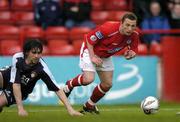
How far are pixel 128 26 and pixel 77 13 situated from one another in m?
5.60

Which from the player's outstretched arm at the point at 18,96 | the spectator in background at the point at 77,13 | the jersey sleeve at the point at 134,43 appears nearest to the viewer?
the player's outstretched arm at the point at 18,96

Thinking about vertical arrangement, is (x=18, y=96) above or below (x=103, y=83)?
above

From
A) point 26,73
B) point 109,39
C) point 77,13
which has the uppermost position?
point 109,39

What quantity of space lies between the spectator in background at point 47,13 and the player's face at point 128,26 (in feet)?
17.8

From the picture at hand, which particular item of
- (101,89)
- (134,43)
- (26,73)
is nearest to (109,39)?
(134,43)

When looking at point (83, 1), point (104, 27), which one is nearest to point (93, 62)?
point (104, 27)

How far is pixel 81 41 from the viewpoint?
622 inches

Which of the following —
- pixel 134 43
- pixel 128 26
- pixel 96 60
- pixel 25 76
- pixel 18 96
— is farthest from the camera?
pixel 134 43

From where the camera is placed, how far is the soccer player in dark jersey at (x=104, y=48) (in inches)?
435

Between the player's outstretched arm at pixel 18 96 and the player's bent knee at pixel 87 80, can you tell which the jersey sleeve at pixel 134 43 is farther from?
the player's outstretched arm at pixel 18 96

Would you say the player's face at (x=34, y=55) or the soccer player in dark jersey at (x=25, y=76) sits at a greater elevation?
the player's face at (x=34, y=55)

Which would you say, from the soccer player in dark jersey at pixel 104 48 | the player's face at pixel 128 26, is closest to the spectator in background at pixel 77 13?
the soccer player in dark jersey at pixel 104 48

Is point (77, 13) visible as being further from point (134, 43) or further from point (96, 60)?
point (96, 60)

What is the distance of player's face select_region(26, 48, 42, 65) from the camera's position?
9.71 m
